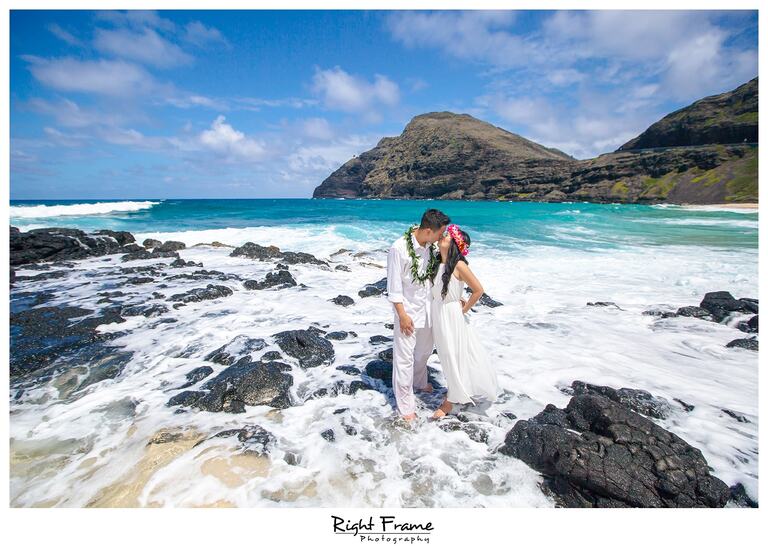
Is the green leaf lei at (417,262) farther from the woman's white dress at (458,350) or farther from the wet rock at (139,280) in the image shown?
the wet rock at (139,280)

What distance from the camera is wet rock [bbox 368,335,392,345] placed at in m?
7.42

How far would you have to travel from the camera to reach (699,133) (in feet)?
300

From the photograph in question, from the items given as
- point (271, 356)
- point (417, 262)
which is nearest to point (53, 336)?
point (271, 356)

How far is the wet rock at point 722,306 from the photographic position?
8.77 meters

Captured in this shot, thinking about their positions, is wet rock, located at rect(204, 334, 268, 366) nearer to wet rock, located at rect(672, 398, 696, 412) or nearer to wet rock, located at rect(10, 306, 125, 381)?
wet rock, located at rect(10, 306, 125, 381)

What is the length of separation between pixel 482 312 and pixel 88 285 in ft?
43.0

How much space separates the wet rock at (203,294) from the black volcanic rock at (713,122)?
4458 inches

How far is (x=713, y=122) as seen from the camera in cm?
8881

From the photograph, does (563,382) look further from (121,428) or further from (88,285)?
(88,285)

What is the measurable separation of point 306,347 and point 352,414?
230cm

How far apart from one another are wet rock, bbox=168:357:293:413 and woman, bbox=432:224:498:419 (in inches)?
91.9

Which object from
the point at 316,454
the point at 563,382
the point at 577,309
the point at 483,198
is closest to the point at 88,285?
the point at 316,454

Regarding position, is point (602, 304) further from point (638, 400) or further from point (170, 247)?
point (170, 247)

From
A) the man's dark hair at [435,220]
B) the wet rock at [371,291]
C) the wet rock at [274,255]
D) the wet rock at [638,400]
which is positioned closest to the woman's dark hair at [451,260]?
the man's dark hair at [435,220]
